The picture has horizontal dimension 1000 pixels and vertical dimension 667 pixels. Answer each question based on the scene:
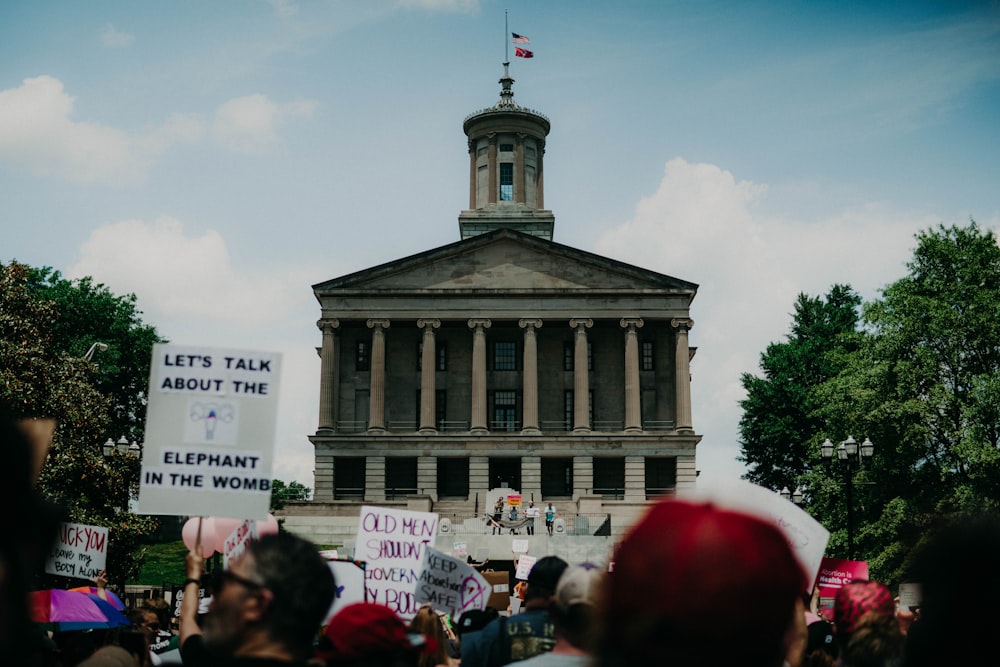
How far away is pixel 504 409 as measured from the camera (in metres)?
65.8

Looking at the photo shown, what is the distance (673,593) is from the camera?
218 cm

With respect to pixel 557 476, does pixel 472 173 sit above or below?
above

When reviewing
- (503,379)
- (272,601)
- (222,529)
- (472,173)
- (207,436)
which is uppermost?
(472,173)

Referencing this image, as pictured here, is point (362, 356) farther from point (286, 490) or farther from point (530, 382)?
point (286, 490)

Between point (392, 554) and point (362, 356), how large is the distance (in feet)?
182

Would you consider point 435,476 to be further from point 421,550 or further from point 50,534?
point 50,534

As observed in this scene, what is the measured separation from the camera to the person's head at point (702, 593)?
85.4 inches

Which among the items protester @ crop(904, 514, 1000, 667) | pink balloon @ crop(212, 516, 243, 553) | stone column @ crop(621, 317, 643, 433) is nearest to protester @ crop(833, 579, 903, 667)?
protester @ crop(904, 514, 1000, 667)

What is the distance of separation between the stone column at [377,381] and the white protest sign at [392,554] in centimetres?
5173

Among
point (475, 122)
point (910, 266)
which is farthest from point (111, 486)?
point (475, 122)

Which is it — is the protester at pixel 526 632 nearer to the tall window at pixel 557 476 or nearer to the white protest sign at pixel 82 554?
the white protest sign at pixel 82 554

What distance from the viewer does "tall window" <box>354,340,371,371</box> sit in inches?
2596

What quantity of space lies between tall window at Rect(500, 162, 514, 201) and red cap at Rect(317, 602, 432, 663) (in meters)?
71.1

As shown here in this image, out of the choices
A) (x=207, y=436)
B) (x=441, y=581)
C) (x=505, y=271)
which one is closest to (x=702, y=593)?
(x=207, y=436)
